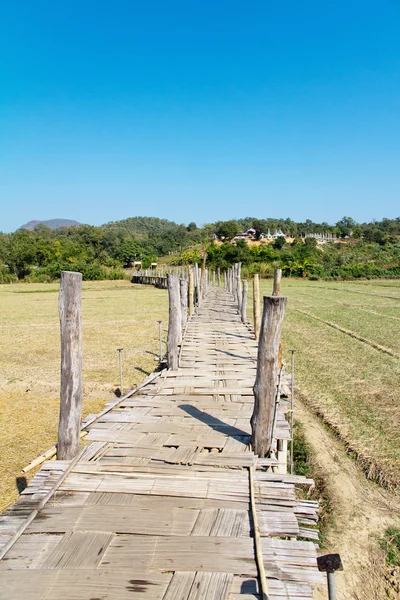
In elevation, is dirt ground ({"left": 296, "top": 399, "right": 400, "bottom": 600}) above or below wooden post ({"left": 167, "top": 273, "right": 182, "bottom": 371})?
below

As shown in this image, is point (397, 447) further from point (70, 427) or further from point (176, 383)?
point (70, 427)

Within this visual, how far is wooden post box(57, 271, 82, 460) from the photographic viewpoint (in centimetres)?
458

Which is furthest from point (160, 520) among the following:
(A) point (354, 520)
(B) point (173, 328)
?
(B) point (173, 328)

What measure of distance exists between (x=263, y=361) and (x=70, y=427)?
217 centimetres

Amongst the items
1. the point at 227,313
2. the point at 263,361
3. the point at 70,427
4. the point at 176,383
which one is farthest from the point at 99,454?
the point at 227,313

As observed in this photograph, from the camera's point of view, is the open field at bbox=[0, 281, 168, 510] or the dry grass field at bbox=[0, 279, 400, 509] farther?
the open field at bbox=[0, 281, 168, 510]

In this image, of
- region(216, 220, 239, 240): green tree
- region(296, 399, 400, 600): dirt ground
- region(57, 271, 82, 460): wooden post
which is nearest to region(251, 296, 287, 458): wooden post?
region(296, 399, 400, 600): dirt ground

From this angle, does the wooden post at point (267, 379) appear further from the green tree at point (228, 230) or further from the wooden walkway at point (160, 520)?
the green tree at point (228, 230)

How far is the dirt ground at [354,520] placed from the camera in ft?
14.9

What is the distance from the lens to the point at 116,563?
3016 millimetres

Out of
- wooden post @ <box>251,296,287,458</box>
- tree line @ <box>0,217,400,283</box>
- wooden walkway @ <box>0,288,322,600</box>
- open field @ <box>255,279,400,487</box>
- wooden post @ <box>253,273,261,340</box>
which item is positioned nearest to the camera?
wooden walkway @ <box>0,288,322,600</box>

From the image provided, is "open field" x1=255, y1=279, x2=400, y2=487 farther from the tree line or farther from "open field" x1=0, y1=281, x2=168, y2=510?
the tree line

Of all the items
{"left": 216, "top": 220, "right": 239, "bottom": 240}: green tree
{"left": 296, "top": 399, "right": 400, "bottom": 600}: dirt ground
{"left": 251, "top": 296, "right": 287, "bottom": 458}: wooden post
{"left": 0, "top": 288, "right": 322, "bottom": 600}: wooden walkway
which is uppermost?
{"left": 216, "top": 220, "right": 239, "bottom": 240}: green tree

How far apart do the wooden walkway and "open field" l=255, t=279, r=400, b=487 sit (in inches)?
101
